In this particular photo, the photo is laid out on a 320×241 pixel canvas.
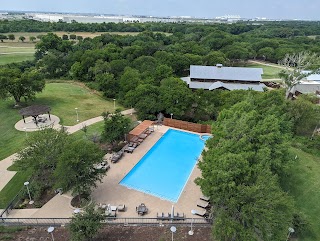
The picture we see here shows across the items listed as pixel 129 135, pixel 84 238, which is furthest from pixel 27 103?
pixel 84 238

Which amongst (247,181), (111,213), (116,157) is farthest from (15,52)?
(247,181)

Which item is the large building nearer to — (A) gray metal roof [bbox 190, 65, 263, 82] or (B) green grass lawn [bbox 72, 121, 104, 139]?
(A) gray metal roof [bbox 190, 65, 263, 82]

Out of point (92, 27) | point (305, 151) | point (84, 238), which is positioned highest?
point (92, 27)

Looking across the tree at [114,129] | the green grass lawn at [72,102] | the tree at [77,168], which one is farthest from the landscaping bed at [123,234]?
the green grass lawn at [72,102]

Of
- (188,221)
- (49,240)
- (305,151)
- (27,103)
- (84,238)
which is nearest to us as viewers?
(84,238)

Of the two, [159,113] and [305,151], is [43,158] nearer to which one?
[159,113]

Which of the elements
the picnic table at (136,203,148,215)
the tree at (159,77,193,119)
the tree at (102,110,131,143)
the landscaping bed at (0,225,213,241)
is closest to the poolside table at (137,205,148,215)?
the picnic table at (136,203,148,215)

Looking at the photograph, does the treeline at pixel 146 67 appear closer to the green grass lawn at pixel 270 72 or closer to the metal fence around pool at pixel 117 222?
the green grass lawn at pixel 270 72
